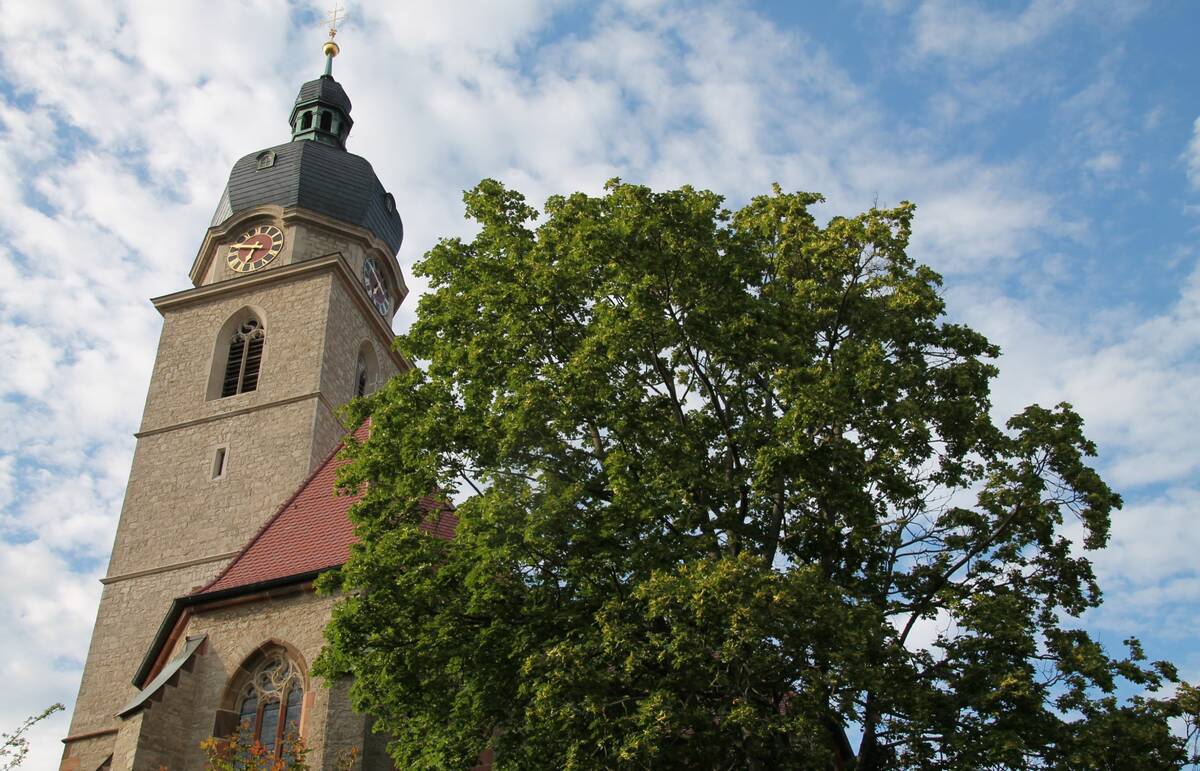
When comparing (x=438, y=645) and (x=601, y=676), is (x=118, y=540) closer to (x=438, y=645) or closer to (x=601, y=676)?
(x=438, y=645)

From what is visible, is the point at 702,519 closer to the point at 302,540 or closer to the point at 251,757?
the point at 251,757

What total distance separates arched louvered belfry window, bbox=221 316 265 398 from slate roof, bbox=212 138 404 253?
357cm

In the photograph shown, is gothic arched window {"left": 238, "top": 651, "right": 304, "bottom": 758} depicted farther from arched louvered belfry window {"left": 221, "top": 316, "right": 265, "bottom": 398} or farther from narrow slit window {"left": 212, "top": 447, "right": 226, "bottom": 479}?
arched louvered belfry window {"left": 221, "top": 316, "right": 265, "bottom": 398}

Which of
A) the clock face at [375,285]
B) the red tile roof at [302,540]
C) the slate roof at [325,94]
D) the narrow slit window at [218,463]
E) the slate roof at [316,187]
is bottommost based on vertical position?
the red tile roof at [302,540]

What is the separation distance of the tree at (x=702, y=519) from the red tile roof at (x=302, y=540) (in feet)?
13.2

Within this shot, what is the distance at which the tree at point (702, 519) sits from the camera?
10.6 m

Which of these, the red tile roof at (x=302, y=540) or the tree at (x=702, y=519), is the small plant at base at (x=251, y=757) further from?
the red tile roof at (x=302, y=540)

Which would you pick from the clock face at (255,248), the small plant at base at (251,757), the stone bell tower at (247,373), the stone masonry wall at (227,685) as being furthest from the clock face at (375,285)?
the small plant at base at (251,757)

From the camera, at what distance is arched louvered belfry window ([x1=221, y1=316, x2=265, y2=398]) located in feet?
92.6

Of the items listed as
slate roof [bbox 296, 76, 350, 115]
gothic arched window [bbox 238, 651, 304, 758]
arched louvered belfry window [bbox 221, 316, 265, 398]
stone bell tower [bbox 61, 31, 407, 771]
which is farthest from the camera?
slate roof [bbox 296, 76, 350, 115]

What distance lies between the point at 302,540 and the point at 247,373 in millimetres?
11251

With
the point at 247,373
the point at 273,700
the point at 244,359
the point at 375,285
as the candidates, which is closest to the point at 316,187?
the point at 375,285

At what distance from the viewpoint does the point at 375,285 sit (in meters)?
31.7

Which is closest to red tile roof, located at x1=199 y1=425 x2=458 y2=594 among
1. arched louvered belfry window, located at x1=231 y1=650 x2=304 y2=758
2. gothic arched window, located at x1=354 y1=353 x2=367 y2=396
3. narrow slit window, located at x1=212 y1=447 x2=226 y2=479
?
arched louvered belfry window, located at x1=231 y1=650 x2=304 y2=758
